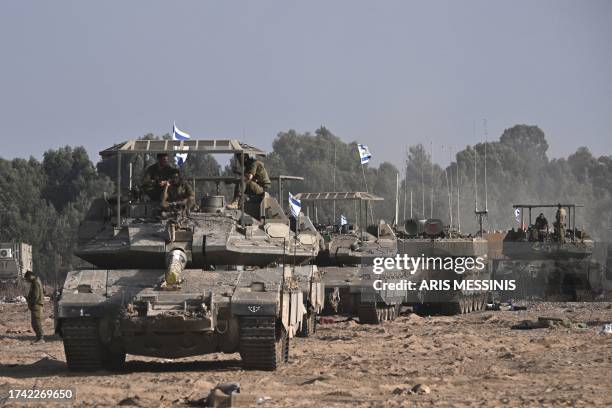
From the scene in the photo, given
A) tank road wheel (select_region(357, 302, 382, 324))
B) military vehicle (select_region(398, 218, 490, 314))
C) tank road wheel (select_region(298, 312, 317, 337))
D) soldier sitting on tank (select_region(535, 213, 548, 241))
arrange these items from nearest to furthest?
tank road wheel (select_region(298, 312, 317, 337))
tank road wheel (select_region(357, 302, 382, 324))
military vehicle (select_region(398, 218, 490, 314))
soldier sitting on tank (select_region(535, 213, 548, 241))

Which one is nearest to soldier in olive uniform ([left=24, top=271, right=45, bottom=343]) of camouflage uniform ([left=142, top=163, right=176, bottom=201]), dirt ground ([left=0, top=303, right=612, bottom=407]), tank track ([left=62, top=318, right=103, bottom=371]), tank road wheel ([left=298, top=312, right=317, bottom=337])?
dirt ground ([left=0, top=303, right=612, bottom=407])

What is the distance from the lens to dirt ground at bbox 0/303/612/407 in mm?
12906

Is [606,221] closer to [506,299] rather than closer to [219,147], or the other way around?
[506,299]

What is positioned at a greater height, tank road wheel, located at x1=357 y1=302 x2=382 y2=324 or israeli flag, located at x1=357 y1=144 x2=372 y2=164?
israeli flag, located at x1=357 y1=144 x2=372 y2=164

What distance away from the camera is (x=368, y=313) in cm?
2647

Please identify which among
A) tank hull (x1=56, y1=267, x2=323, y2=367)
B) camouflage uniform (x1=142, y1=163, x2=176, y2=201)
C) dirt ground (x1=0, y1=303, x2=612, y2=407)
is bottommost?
dirt ground (x1=0, y1=303, x2=612, y2=407)

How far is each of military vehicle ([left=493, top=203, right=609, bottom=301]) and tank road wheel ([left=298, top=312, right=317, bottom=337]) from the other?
14.1 meters

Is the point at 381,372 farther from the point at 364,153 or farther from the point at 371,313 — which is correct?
the point at 364,153

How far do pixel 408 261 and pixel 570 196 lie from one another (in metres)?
64.3

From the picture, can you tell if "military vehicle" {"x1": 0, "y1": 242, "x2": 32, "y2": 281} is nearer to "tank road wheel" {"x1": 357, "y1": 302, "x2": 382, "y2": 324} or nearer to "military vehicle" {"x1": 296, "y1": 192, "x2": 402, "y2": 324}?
"military vehicle" {"x1": 296, "y1": 192, "x2": 402, "y2": 324}

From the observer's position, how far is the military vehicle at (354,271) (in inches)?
1027

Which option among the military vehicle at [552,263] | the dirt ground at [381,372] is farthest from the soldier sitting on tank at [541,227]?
the dirt ground at [381,372]

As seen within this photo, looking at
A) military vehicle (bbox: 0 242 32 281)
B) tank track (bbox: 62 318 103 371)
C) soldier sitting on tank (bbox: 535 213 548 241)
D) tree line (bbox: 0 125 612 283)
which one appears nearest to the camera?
tank track (bbox: 62 318 103 371)

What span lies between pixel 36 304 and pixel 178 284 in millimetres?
7828
